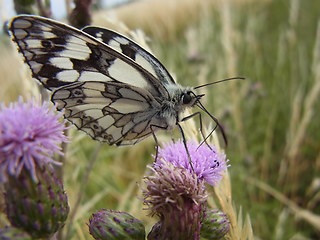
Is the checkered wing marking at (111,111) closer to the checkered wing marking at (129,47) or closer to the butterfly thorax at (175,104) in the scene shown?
the butterfly thorax at (175,104)

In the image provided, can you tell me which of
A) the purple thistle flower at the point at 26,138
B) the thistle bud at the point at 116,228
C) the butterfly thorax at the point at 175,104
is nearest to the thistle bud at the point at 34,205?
the purple thistle flower at the point at 26,138

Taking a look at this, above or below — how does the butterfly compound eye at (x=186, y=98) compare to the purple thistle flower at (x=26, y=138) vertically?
above

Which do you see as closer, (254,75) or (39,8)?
(39,8)

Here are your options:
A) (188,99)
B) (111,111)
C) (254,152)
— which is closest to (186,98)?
(188,99)

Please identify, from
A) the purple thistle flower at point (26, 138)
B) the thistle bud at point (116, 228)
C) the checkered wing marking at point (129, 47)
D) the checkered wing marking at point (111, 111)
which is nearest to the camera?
the purple thistle flower at point (26, 138)

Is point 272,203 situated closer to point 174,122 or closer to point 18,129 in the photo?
point 174,122

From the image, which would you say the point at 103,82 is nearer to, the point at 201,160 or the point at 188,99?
the point at 188,99

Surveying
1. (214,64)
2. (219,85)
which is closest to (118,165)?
(219,85)
